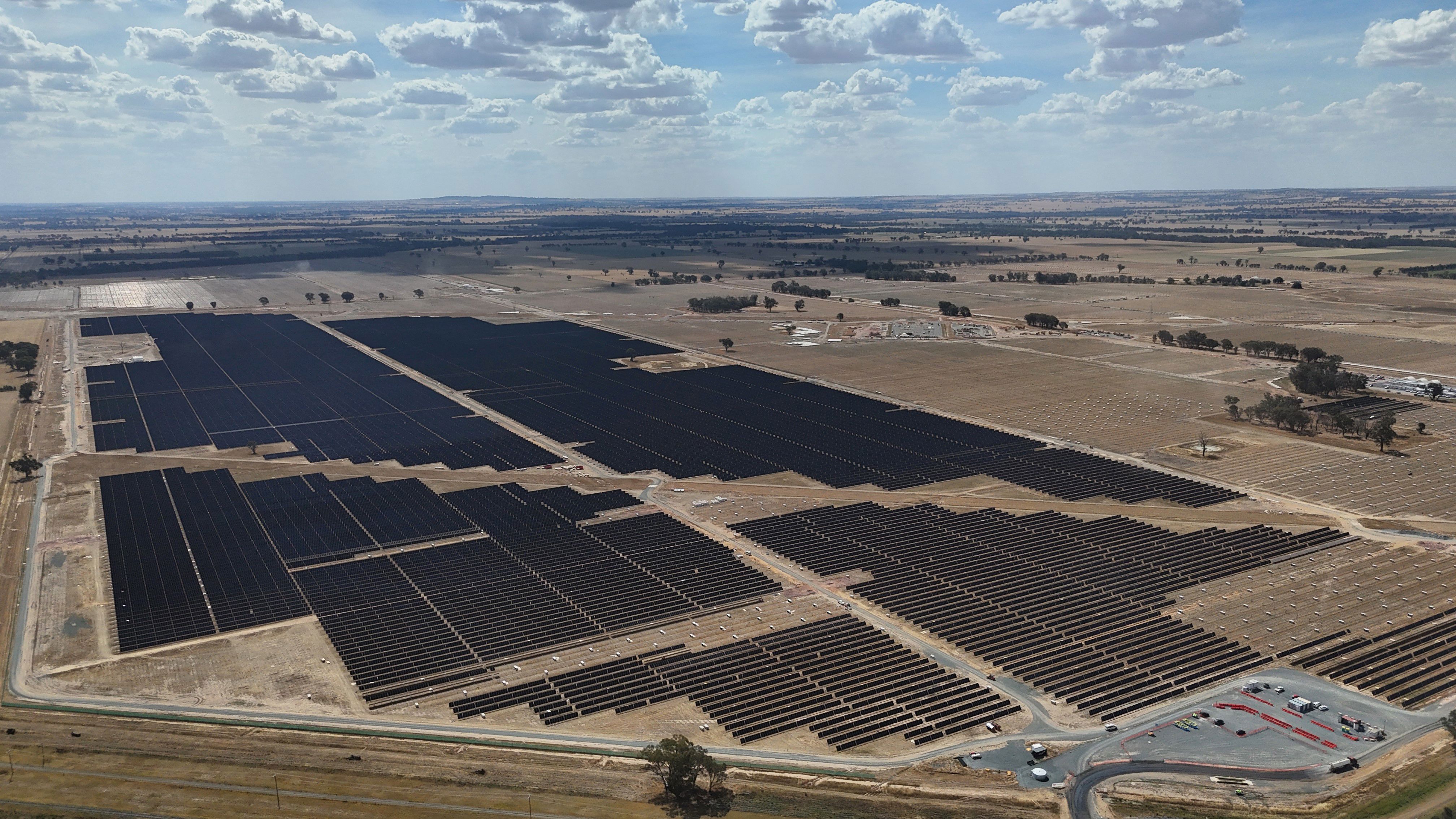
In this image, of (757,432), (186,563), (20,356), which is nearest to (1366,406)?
(757,432)

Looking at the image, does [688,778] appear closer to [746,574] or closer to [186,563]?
[746,574]

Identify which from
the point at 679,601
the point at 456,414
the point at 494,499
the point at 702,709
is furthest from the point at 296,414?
the point at 702,709

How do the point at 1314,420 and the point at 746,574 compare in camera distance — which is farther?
the point at 1314,420

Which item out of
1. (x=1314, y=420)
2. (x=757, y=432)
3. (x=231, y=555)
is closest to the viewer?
(x=231, y=555)

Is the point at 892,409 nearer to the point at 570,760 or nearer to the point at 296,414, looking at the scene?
the point at 296,414

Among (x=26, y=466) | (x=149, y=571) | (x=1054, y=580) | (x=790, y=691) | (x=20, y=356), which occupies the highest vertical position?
(x=20, y=356)

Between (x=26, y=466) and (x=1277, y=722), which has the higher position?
(x=26, y=466)

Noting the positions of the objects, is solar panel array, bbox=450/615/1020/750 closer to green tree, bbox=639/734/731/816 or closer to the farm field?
the farm field
